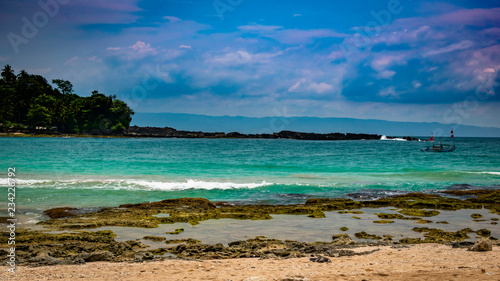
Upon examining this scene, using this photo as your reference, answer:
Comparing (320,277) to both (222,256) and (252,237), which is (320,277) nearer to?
(222,256)

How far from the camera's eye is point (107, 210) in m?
15.2

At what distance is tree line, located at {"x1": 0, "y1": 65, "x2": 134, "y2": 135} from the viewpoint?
117m

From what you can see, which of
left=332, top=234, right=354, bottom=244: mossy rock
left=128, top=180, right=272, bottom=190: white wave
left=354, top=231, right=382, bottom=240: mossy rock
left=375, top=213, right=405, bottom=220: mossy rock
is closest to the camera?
left=332, top=234, right=354, bottom=244: mossy rock

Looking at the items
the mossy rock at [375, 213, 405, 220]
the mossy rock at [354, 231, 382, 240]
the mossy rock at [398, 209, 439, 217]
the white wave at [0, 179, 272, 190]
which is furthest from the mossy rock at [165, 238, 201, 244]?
the white wave at [0, 179, 272, 190]

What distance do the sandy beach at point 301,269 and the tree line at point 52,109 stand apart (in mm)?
123325

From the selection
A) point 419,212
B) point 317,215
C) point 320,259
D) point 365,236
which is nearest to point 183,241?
point 320,259

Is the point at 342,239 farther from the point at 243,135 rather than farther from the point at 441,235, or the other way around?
the point at 243,135

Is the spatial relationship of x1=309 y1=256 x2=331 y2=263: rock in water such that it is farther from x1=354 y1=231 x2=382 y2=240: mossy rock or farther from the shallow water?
x1=354 y1=231 x2=382 y2=240: mossy rock

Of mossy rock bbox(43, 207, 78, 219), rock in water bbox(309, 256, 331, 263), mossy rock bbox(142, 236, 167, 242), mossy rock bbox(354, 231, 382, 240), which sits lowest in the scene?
mossy rock bbox(43, 207, 78, 219)

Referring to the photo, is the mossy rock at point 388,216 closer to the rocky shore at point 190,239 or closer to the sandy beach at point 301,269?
the rocky shore at point 190,239

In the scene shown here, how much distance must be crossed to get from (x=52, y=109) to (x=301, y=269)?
134973mm

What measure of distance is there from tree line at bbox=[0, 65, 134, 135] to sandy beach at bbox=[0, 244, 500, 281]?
123325 mm

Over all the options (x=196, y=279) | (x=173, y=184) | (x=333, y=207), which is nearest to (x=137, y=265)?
(x=196, y=279)

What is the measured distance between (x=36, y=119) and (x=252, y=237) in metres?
124
